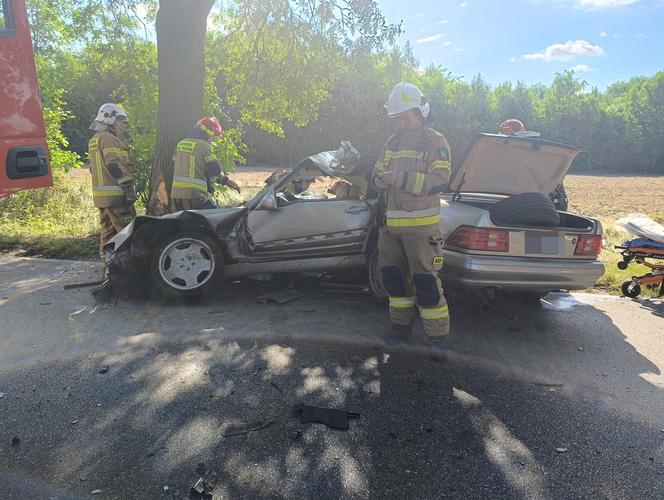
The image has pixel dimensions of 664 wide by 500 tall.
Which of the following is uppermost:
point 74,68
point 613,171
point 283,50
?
point 74,68

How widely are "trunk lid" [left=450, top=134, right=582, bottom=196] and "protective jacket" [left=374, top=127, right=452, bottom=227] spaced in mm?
800

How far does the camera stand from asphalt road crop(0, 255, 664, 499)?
7.49 ft

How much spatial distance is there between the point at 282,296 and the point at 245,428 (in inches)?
88.8

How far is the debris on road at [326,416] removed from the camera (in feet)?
8.91

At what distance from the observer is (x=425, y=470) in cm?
235

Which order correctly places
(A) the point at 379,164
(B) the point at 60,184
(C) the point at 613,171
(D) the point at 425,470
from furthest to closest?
(C) the point at 613,171
(B) the point at 60,184
(A) the point at 379,164
(D) the point at 425,470

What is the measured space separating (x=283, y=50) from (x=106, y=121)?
14.6 ft

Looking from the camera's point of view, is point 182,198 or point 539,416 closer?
point 539,416

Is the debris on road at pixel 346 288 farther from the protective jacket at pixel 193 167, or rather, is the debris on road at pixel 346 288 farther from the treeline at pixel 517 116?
the treeline at pixel 517 116

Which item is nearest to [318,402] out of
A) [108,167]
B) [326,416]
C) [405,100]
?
[326,416]

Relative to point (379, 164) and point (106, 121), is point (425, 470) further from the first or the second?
point (106, 121)

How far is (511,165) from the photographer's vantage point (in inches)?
183

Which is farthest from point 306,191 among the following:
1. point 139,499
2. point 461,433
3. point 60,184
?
point 60,184

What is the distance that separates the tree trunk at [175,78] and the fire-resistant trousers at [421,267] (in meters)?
4.03
